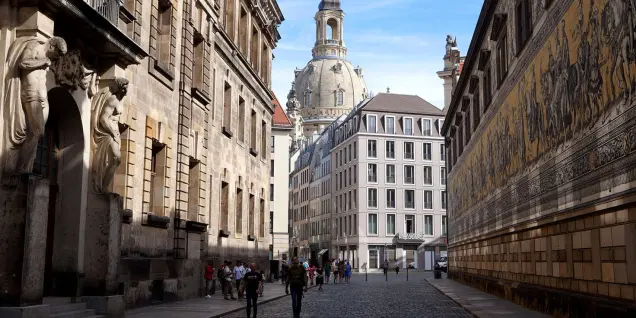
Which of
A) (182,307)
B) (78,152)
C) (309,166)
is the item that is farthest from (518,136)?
(309,166)

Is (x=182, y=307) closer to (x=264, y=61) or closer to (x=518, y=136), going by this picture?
(x=518, y=136)

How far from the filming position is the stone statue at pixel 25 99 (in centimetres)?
1345

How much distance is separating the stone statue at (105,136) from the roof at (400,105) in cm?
7005

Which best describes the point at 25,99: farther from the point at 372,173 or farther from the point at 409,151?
the point at 409,151

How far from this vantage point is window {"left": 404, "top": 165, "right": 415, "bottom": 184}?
88.0 metres

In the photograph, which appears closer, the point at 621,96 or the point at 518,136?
the point at 621,96

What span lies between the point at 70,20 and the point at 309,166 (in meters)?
101

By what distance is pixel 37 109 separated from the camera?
13742mm

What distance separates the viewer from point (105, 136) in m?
17.3

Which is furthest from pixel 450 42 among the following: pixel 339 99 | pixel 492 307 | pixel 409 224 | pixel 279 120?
pixel 339 99

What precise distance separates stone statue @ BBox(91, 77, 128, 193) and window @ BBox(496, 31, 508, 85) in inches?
558

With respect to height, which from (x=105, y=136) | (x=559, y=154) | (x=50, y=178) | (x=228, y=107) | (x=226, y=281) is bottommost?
(x=226, y=281)

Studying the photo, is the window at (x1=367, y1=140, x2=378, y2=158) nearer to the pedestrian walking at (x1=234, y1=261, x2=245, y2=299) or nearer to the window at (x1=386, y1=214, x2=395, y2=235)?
the window at (x1=386, y1=214, x2=395, y2=235)

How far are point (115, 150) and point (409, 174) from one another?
2871 inches
